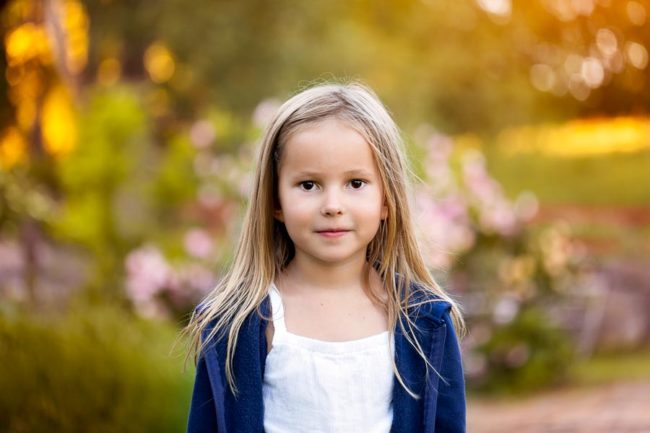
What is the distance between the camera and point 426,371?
201 cm

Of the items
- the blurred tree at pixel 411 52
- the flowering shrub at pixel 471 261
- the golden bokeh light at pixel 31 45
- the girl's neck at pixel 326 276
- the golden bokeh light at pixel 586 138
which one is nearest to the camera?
the girl's neck at pixel 326 276

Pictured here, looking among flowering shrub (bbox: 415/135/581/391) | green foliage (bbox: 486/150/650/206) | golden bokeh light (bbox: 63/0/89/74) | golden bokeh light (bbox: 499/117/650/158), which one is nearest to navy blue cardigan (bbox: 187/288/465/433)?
flowering shrub (bbox: 415/135/581/391)

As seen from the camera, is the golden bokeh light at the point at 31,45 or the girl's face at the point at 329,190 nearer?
the girl's face at the point at 329,190

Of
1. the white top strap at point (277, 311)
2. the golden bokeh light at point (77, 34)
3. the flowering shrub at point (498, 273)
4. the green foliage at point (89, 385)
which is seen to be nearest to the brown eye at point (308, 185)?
the white top strap at point (277, 311)

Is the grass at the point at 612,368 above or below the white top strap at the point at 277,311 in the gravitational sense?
below

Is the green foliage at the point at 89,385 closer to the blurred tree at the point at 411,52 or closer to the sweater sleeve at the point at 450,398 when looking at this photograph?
the sweater sleeve at the point at 450,398

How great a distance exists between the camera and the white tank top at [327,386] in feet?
6.48

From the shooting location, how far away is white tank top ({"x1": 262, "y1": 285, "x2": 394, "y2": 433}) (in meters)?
1.98

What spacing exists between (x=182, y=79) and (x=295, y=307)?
1060cm

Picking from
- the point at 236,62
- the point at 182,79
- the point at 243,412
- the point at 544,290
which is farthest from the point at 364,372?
A: the point at 182,79

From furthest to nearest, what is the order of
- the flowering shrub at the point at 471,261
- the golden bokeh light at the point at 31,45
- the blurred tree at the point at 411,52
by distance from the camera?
the blurred tree at the point at 411,52
the golden bokeh light at the point at 31,45
the flowering shrub at the point at 471,261

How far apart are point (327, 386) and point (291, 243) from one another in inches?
14.4

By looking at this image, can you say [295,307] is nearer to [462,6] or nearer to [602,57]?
[602,57]

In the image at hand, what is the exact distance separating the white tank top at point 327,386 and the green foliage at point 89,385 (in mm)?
1630
